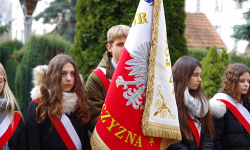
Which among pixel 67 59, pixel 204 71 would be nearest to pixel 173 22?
pixel 204 71

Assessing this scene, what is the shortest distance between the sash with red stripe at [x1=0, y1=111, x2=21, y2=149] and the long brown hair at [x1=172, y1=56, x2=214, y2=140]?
1637 millimetres

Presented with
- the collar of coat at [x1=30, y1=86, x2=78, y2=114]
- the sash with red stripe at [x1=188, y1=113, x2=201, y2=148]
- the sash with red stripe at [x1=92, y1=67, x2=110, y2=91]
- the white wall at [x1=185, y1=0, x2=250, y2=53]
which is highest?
the white wall at [x1=185, y1=0, x2=250, y2=53]

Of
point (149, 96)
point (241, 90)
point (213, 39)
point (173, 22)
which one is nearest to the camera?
point (149, 96)

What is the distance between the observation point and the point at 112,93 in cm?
325

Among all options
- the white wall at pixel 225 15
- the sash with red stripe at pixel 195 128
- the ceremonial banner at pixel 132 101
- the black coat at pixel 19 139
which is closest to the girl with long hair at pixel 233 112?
the sash with red stripe at pixel 195 128

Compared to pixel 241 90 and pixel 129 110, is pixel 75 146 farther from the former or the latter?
pixel 241 90

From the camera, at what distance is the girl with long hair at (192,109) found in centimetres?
390

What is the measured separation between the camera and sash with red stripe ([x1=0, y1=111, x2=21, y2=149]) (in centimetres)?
339

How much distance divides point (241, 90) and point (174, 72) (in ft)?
3.18

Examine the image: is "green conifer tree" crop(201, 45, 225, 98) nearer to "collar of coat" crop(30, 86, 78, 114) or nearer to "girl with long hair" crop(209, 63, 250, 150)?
"girl with long hair" crop(209, 63, 250, 150)

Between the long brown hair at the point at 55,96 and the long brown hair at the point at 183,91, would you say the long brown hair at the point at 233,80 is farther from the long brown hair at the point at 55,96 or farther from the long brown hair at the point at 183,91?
→ the long brown hair at the point at 55,96

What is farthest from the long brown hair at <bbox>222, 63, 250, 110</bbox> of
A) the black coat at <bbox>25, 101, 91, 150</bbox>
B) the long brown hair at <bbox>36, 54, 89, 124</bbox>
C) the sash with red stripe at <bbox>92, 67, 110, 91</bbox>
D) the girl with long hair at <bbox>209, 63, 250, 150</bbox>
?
the black coat at <bbox>25, 101, 91, 150</bbox>

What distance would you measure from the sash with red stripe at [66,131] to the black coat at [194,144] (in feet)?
3.11

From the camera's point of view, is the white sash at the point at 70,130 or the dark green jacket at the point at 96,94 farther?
the dark green jacket at the point at 96,94
